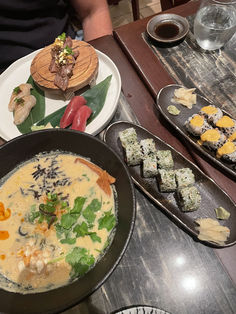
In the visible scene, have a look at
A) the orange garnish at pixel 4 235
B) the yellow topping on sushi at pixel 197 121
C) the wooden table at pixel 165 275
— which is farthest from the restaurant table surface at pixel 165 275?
the yellow topping on sushi at pixel 197 121

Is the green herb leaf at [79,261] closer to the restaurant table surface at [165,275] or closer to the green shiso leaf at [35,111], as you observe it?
the restaurant table surface at [165,275]

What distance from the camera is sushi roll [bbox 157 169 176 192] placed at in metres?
1.52

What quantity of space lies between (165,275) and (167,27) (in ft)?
6.35

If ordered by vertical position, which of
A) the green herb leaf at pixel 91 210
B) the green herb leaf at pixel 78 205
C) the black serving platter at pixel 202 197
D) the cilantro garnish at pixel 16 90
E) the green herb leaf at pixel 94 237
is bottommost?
the black serving platter at pixel 202 197

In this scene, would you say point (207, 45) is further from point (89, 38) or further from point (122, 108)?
point (89, 38)

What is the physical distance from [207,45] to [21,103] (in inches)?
60.1

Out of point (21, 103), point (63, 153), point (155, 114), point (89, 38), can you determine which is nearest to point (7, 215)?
point (63, 153)

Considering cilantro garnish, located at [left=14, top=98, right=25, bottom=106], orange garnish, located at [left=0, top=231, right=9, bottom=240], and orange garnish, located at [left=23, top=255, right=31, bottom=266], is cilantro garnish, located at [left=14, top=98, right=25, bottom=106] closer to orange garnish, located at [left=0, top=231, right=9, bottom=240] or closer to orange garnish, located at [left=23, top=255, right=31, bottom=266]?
orange garnish, located at [left=0, top=231, right=9, bottom=240]

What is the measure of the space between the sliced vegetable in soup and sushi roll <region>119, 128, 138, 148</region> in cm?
33

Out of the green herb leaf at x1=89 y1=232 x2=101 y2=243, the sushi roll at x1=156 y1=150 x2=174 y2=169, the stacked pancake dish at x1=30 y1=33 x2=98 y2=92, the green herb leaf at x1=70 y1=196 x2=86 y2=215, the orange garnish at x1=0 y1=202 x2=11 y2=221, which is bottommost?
the sushi roll at x1=156 y1=150 x2=174 y2=169

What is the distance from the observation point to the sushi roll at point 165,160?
1.61 m

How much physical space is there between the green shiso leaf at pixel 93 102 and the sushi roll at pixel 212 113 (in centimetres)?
71

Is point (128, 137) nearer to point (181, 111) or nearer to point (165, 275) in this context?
point (181, 111)

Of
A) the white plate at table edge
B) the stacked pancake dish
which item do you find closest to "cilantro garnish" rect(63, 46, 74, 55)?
the stacked pancake dish
